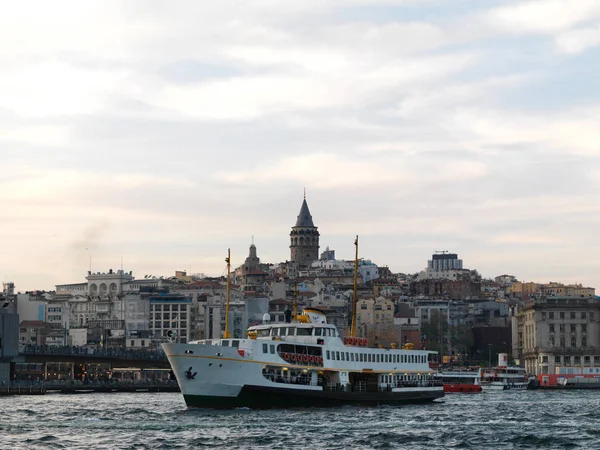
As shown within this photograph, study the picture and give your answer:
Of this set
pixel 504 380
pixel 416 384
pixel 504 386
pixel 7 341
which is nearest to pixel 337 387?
pixel 416 384

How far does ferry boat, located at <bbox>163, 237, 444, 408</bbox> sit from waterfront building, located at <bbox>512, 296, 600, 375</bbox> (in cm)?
8751

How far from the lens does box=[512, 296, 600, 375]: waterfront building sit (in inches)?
6969

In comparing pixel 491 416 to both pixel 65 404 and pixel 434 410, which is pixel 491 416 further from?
pixel 65 404

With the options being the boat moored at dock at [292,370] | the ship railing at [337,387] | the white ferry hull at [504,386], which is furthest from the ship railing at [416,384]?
the white ferry hull at [504,386]

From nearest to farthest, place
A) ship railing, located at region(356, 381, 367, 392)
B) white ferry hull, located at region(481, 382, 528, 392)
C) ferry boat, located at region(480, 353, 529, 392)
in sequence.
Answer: ship railing, located at region(356, 381, 367, 392)
white ferry hull, located at region(481, 382, 528, 392)
ferry boat, located at region(480, 353, 529, 392)

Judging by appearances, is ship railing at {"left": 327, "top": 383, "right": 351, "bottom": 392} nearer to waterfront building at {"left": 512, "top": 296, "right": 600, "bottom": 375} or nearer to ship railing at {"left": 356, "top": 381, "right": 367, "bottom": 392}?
ship railing at {"left": 356, "top": 381, "right": 367, "bottom": 392}

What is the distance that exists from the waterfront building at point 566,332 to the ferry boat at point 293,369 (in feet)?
287

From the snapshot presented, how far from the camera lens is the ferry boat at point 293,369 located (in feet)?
251

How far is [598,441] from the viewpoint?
62.5 metres

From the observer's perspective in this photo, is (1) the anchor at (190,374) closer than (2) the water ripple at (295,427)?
No

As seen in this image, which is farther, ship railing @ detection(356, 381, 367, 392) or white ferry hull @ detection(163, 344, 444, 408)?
ship railing @ detection(356, 381, 367, 392)

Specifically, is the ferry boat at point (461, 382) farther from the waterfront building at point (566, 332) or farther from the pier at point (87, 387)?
A: the waterfront building at point (566, 332)

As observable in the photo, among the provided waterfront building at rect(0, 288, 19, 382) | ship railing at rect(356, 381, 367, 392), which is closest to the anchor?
ship railing at rect(356, 381, 367, 392)

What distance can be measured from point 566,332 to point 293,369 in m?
105
